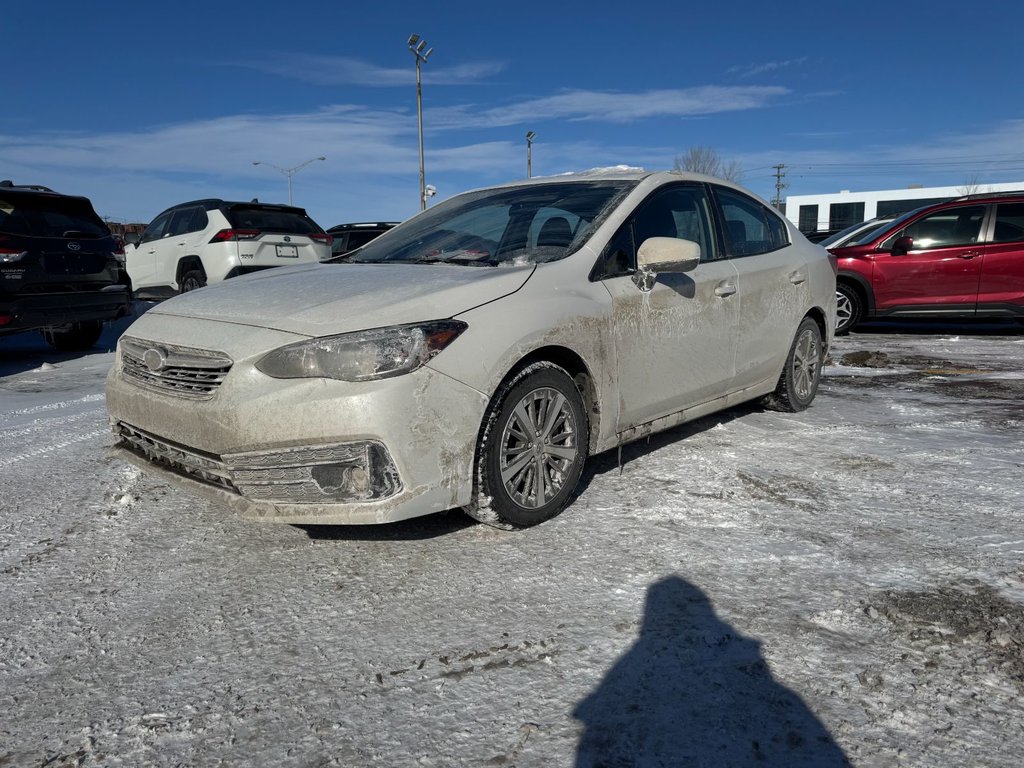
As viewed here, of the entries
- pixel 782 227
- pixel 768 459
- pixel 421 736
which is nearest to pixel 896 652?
pixel 421 736

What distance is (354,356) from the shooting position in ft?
8.78

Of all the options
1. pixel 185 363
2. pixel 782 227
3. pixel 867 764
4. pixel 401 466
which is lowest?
pixel 867 764

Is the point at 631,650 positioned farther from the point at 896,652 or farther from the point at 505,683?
the point at 896,652

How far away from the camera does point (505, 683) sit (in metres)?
2.10

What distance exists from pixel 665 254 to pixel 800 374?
7.27ft

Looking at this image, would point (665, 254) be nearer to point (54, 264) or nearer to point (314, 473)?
point (314, 473)

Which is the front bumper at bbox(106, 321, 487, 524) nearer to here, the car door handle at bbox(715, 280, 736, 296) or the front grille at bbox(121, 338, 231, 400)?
the front grille at bbox(121, 338, 231, 400)

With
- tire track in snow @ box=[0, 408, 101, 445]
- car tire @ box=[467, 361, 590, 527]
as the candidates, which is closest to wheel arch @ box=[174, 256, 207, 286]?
tire track in snow @ box=[0, 408, 101, 445]

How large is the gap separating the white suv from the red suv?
741 cm

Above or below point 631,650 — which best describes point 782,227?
above

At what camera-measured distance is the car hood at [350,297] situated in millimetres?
2785

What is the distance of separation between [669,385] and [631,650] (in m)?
1.82

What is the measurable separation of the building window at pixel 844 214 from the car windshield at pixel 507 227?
70.7 meters

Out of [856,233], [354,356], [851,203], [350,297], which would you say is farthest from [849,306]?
[851,203]
